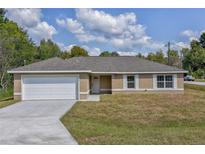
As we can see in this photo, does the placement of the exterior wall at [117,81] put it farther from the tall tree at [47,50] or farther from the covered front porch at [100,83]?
the tall tree at [47,50]

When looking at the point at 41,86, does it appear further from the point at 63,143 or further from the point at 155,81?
the point at 63,143

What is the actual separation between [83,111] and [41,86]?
811 cm

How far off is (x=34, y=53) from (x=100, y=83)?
25.5 metres

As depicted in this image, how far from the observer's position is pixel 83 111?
54.4 ft

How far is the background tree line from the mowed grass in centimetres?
2597

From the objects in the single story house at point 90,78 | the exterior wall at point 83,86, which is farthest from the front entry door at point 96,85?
the exterior wall at point 83,86

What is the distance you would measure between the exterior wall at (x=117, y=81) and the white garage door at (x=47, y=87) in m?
6.40

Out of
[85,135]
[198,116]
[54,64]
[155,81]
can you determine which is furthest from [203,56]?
[85,135]

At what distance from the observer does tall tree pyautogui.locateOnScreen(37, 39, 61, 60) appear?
62650mm

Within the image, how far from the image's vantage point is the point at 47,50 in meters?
65.4

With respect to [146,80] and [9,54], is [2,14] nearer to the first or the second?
[9,54]

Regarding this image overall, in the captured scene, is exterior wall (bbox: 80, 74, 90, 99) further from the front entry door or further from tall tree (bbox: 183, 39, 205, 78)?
tall tree (bbox: 183, 39, 205, 78)

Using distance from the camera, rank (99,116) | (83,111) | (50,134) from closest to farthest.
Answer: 1. (50,134)
2. (99,116)
3. (83,111)

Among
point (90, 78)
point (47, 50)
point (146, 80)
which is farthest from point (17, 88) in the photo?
point (47, 50)
